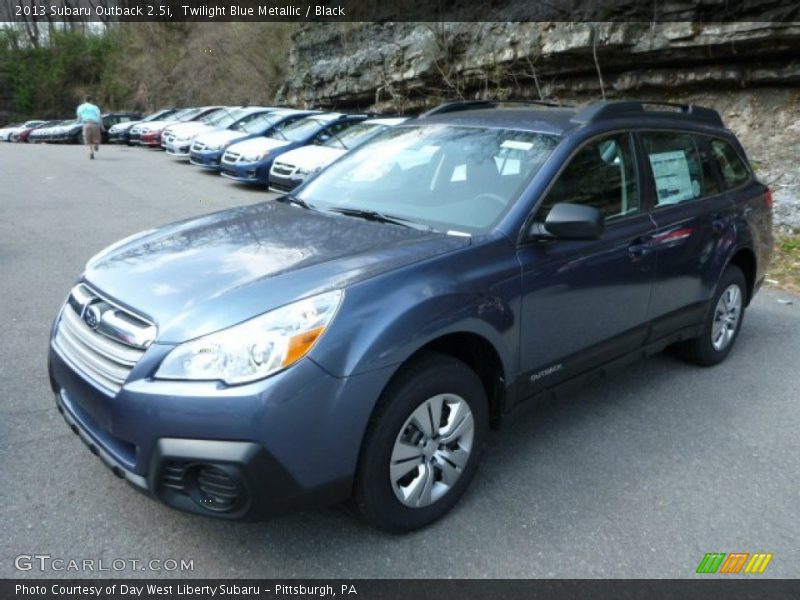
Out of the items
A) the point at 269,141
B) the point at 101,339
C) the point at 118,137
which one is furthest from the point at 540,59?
the point at 118,137

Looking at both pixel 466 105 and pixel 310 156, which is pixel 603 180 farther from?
pixel 310 156

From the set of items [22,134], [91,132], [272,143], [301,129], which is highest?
[301,129]

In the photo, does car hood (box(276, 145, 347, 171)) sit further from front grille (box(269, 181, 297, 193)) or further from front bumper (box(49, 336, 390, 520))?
front bumper (box(49, 336, 390, 520))

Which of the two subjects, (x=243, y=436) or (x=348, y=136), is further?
(x=348, y=136)

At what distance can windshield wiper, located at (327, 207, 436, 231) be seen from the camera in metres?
3.34

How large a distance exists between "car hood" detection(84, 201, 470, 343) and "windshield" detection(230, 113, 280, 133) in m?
12.6

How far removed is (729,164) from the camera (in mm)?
4855

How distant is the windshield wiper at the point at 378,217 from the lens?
132 inches

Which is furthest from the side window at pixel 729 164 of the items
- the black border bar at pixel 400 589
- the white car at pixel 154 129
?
the white car at pixel 154 129

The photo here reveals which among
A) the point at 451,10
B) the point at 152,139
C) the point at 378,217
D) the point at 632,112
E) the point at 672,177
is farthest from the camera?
the point at 152,139

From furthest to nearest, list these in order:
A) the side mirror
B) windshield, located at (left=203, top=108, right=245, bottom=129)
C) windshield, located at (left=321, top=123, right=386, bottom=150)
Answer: windshield, located at (left=203, top=108, right=245, bottom=129) → windshield, located at (left=321, top=123, right=386, bottom=150) → the side mirror

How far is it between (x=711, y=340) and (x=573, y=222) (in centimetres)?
224

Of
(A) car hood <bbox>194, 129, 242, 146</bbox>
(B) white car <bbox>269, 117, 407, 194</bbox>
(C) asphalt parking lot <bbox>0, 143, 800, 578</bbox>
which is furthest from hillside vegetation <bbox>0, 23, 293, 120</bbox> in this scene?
(C) asphalt parking lot <bbox>0, 143, 800, 578</bbox>

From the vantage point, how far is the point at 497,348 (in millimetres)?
3033
